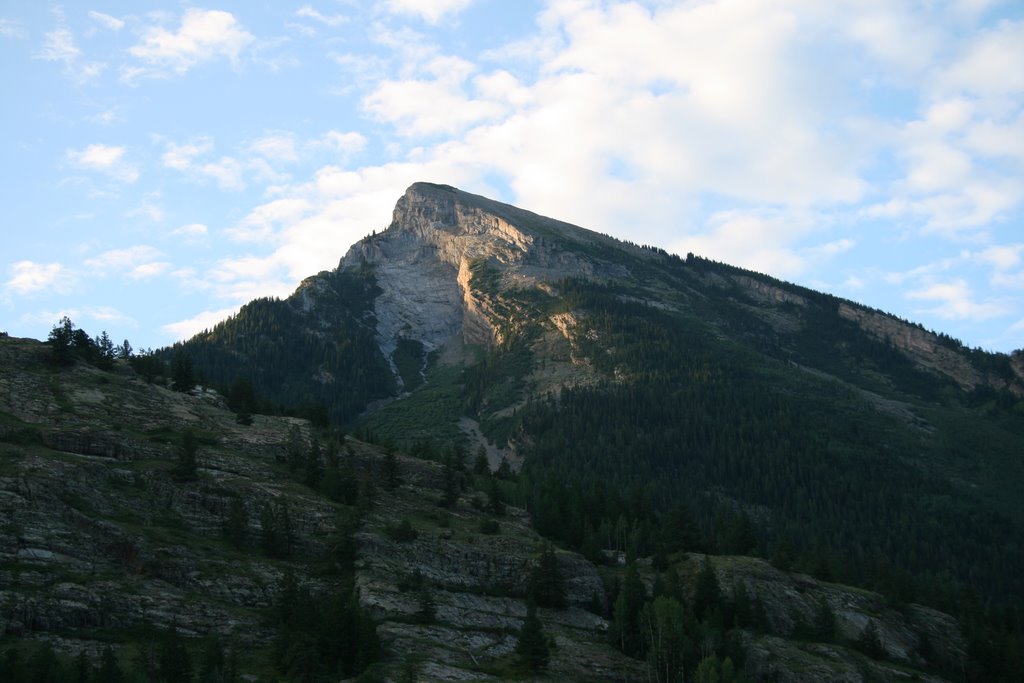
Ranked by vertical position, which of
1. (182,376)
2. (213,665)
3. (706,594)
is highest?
(182,376)

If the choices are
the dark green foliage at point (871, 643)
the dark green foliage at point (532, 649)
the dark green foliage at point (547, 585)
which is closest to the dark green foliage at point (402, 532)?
the dark green foliage at point (547, 585)

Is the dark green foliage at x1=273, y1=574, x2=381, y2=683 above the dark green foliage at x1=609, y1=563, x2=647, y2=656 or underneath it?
underneath

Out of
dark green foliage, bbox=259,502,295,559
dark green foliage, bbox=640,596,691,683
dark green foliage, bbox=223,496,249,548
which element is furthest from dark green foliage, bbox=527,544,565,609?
dark green foliage, bbox=223,496,249,548

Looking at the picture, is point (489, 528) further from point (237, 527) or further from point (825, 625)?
point (825, 625)

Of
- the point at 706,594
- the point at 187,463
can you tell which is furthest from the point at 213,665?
the point at 706,594

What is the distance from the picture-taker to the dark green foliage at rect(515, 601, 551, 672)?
95.2 meters

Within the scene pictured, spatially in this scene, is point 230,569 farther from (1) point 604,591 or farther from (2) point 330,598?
(1) point 604,591

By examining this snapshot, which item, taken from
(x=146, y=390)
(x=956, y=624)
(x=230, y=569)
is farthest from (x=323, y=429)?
(x=956, y=624)

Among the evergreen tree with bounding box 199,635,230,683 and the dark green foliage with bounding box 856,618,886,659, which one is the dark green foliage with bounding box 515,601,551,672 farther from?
the dark green foliage with bounding box 856,618,886,659

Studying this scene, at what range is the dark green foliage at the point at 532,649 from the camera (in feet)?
312

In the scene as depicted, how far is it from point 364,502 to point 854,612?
71458mm

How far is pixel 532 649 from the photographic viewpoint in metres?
95.6

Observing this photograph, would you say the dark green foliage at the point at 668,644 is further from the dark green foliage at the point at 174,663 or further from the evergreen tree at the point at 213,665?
the dark green foliage at the point at 174,663

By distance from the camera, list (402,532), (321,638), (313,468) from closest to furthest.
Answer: (321,638)
(402,532)
(313,468)
